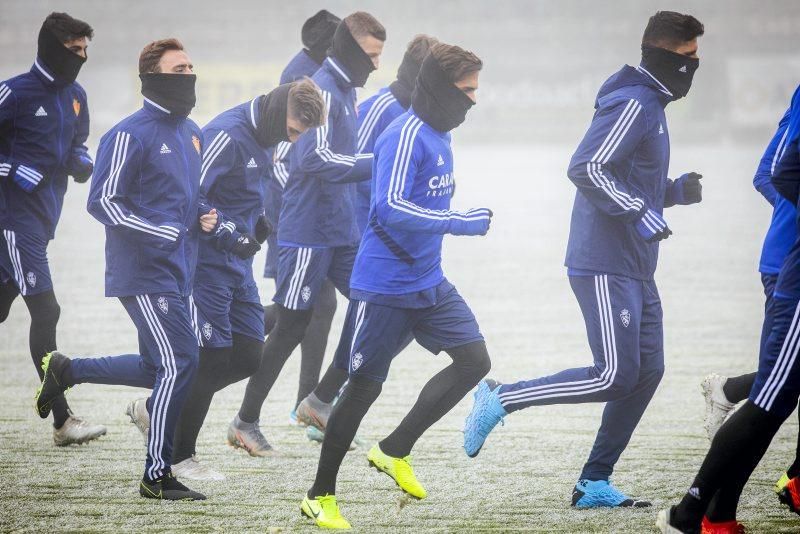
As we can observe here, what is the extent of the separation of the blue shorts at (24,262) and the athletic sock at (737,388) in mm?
3374

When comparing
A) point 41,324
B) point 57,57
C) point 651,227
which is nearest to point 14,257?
point 41,324

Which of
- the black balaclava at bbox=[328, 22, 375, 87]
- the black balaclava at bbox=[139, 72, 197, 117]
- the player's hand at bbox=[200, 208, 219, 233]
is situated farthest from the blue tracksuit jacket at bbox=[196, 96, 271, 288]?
the black balaclava at bbox=[328, 22, 375, 87]

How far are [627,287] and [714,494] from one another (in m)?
1.02

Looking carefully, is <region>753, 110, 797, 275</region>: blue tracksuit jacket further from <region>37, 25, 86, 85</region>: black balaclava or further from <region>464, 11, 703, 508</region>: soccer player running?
<region>37, 25, 86, 85</region>: black balaclava

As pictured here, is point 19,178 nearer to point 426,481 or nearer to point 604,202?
point 426,481

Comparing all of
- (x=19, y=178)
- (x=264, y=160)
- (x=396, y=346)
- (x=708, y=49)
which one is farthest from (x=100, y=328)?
(x=708, y=49)

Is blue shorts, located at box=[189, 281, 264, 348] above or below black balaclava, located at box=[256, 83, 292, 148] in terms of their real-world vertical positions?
below

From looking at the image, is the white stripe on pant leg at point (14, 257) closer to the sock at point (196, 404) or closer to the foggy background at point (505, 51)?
the sock at point (196, 404)

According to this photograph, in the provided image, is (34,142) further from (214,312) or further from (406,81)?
(406,81)

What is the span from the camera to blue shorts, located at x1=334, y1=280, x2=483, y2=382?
15.9 ft

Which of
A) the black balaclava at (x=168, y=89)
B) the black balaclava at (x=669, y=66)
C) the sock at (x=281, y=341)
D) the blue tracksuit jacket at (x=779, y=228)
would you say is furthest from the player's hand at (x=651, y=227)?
the sock at (x=281, y=341)

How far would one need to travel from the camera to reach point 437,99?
490 cm

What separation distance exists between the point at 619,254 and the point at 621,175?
12.9 inches

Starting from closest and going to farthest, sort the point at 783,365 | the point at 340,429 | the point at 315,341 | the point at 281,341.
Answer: the point at 783,365, the point at 340,429, the point at 281,341, the point at 315,341
